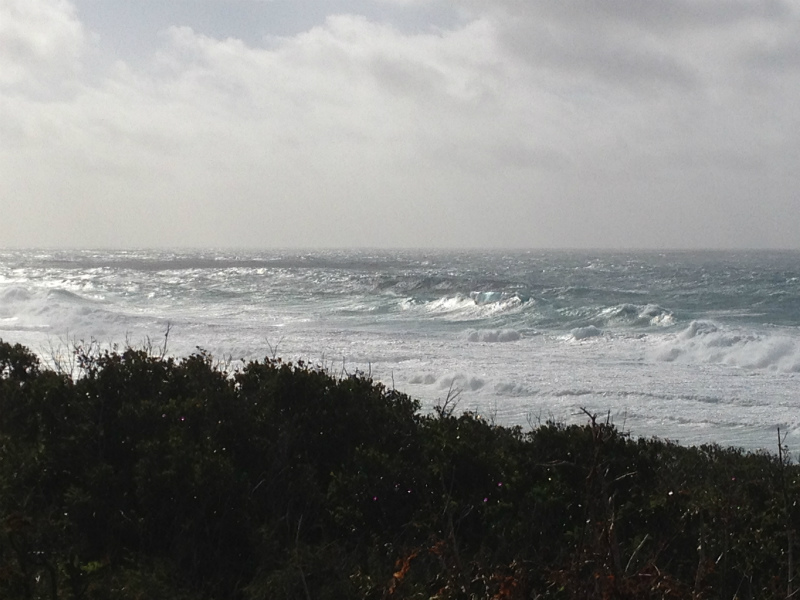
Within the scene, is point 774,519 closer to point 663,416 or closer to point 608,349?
point 663,416

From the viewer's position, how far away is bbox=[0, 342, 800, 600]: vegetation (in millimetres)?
5121

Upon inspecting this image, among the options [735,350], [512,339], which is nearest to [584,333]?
[512,339]

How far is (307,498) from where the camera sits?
639cm

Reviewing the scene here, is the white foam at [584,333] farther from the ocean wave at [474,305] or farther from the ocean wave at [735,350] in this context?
the ocean wave at [474,305]

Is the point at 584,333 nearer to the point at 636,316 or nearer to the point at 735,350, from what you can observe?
the point at 735,350

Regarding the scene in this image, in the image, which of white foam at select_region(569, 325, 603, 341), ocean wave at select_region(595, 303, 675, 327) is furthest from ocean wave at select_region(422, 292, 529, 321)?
white foam at select_region(569, 325, 603, 341)

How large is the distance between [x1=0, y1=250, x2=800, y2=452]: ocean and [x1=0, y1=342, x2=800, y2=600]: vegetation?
275 cm

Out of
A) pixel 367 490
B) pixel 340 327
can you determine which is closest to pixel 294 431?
pixel 367 490

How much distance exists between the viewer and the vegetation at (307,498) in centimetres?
512

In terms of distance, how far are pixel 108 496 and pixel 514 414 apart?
1092cm

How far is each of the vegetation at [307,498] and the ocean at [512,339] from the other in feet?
9.03

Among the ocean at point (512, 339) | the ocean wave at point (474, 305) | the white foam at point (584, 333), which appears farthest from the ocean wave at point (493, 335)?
the ocean wave at point (474, 305)

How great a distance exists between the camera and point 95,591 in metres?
4.79

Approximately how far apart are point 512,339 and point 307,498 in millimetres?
23378
